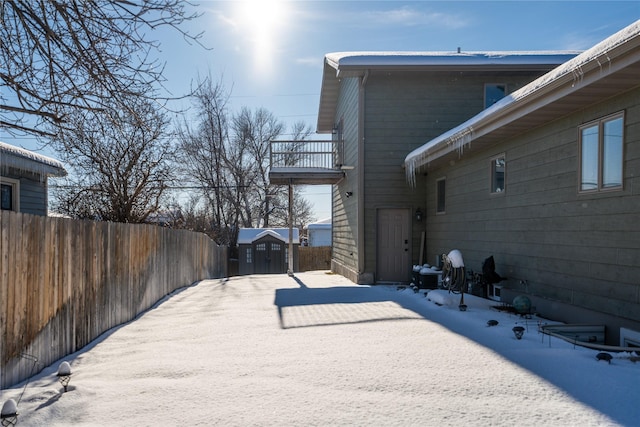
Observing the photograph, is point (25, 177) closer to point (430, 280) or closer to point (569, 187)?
point (430, 280)

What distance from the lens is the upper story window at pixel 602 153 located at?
459cm

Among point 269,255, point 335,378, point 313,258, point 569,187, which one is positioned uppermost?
point 569,187

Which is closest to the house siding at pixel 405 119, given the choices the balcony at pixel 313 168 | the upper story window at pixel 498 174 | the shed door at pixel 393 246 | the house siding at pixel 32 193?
the shed door at pixel 393 246

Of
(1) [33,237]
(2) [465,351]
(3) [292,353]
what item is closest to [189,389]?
(3) [292,353]

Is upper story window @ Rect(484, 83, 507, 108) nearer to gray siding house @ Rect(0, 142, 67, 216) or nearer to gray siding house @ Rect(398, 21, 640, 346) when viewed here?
gray siding house @ Rect(398, 21, 640, 346)

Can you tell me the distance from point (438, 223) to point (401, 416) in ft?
24.1

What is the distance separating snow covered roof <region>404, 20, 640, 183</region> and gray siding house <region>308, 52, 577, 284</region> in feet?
10.3

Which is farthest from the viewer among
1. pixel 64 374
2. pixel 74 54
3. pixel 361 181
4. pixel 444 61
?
pixel 361 181

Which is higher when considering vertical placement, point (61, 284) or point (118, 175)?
point (118, 175)

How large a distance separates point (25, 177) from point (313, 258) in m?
13.6

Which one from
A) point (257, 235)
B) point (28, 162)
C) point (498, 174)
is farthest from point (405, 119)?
point (257, 235)

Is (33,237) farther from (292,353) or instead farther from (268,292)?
(268,292)

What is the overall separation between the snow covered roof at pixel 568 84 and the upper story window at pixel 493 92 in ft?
13.1

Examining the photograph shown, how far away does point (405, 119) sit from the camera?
10367 millimetres
